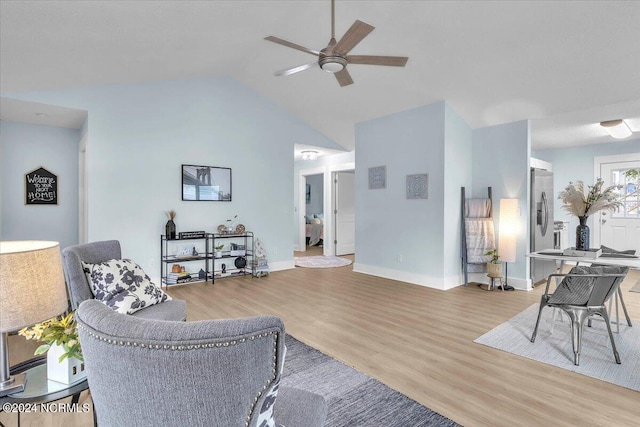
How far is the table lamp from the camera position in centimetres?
114

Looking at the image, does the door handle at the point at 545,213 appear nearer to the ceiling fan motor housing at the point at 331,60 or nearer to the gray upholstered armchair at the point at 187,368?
the ceiling fan motor housing at the point at 331,60

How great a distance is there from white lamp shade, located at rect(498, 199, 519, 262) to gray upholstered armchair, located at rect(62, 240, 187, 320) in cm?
420

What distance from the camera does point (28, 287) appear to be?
118 centimetres

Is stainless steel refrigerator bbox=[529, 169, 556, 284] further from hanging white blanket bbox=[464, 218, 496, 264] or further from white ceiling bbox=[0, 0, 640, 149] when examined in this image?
white ceiling bbox=[0, 0, 640, 149]

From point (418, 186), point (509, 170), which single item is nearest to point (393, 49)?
point (418, 186)

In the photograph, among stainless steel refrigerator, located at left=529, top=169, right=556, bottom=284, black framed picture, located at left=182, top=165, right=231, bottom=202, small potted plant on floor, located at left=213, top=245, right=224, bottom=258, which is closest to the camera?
stainless steel refrigerator, located at left=529, top=169, right=556, bottom=284

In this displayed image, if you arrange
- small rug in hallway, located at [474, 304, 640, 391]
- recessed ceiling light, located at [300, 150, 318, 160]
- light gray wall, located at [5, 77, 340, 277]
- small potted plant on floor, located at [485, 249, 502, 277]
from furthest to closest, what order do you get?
recessed ceiling light, located at [300, 150, 318, 160]
small potted plant on floor, located at [485, 249, 502, 277]
light gray wall, located at [5, 77, 340, 277]
small rug in hallway, located at [474, 304, 640, 391]

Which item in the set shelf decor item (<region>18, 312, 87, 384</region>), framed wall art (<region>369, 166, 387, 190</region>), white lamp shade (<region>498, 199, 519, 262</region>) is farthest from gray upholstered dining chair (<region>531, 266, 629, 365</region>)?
framed wall art (<region>369, 166, 387, 190</region>)

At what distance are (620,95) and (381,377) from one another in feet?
14.0

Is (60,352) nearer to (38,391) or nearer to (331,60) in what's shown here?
(38,391)

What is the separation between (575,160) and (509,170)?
2.97m

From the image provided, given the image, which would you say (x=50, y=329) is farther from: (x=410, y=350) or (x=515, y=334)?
(x=515, y=334)

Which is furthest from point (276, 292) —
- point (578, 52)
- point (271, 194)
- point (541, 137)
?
point (541, 137)

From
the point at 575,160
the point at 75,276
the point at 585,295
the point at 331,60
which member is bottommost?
the point at 585,295
